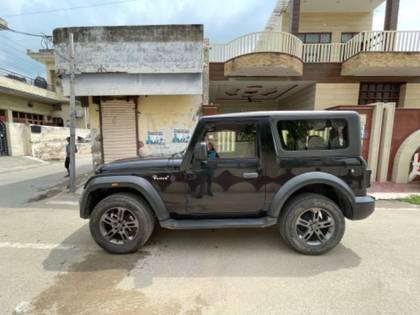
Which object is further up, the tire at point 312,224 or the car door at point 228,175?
the car door at point 228,175

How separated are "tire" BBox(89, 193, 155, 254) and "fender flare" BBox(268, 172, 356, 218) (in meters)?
1.83

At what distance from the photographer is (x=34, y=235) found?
3.85 m

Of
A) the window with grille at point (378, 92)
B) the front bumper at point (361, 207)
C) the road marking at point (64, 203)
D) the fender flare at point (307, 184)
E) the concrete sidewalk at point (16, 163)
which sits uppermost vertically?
the window with grille at point (378, 92)

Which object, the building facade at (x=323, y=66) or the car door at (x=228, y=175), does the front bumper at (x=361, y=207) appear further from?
the building facade at (x=323, y=66)

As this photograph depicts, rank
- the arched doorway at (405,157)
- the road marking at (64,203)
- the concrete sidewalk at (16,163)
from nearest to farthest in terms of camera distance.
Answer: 1. the road marking at (64,203)
2. the arched doorway at (405,157)
3. the concrete sidewalk at (16,163)

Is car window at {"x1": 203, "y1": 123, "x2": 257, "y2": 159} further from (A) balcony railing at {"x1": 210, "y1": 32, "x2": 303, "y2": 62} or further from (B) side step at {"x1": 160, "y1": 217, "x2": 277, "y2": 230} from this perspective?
(A) balcony railing at {"x1": 210, "y1": 32, "x2": 303, "y2": 62}

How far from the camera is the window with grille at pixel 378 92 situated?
10794 mm

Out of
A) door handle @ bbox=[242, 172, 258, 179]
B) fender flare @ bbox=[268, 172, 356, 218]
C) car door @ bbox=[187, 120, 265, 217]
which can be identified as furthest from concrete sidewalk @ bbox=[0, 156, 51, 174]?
fender flare @ bbox=[268, 172, 356, 218]

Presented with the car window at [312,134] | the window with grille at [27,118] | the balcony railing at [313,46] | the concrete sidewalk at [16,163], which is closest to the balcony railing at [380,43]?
the balcony railing at [313,46]

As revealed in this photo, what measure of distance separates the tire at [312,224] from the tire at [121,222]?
1979 mm

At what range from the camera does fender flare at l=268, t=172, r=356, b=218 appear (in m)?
3.03

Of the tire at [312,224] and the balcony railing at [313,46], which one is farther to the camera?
the balcony railing at [313,46]

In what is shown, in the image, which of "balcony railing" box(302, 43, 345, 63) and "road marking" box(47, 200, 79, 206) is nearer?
"road marking" box(47, 200, 79, 206)

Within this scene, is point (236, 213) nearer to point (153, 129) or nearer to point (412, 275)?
point (412, 275)
